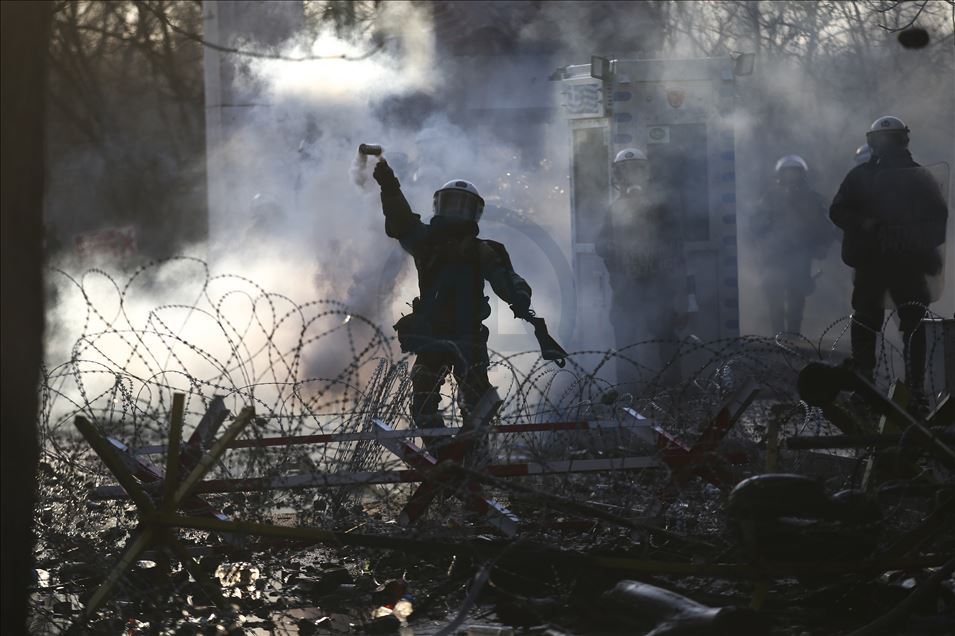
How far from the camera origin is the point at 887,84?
93.1ft

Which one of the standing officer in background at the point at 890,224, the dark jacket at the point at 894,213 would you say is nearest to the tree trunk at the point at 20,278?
the standing officer in background at the point at 890,224

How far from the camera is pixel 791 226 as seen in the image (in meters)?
15.1

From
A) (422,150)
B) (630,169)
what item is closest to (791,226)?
(630,169)

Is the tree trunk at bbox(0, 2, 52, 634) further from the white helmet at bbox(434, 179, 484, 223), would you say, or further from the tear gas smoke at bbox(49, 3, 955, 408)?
the tear gas smoke at bbox(49, 3, 955, 408)

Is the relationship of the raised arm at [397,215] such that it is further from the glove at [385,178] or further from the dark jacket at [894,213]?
the dark jacket at [894,213]

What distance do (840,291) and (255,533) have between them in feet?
69.2

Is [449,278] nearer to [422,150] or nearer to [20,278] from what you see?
[20,278]

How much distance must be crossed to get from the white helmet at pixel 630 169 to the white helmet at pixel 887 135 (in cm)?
287

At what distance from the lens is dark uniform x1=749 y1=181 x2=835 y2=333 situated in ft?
48.8

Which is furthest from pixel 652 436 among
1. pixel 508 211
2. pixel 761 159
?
pixel 761 159

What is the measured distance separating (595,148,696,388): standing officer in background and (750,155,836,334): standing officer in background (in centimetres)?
275

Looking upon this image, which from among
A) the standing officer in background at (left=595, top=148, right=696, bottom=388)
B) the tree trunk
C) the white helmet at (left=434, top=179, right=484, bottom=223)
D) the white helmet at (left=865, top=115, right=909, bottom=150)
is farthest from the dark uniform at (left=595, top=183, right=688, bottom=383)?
the tree trunk

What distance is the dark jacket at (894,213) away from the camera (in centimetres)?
962

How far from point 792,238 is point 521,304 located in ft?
26.1
